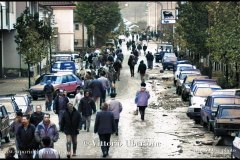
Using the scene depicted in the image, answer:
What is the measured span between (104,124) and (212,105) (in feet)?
27.5

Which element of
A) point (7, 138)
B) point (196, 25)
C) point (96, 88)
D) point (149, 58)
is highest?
point (196, 25)

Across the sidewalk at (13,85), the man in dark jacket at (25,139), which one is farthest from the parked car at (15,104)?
the sidewalk at (13,85)

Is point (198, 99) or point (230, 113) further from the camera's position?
point (198, 99)

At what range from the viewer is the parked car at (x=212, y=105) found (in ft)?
85.1

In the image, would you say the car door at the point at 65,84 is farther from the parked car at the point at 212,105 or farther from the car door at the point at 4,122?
the car door at the point at 4,122

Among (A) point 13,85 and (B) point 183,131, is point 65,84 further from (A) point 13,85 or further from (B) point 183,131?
(B) point 183,131

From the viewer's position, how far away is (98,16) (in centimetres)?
9519

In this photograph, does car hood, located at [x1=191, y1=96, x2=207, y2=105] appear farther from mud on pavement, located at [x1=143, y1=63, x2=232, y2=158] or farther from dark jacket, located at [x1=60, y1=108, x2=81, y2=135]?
dark jacket, located at [x1=60, y1=108, x2=81, y2=135]

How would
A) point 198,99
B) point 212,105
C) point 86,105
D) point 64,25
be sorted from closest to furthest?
point 86,105
point 212,105
point 198,99
point 64,25

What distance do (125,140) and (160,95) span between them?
1922 cm

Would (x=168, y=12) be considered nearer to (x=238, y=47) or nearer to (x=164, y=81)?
(x=164, y=81)

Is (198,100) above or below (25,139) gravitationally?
below

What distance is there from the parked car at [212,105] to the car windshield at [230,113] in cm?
166

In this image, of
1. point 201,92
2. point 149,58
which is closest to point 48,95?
point 201,92
